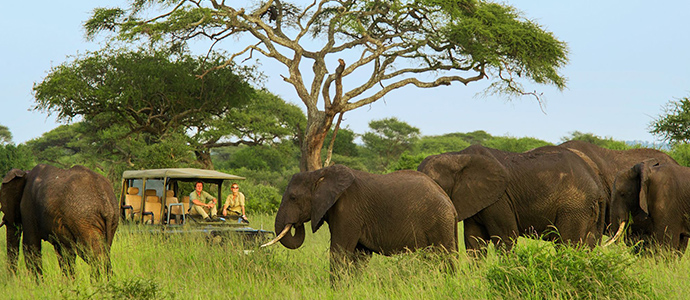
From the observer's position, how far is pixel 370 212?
26.4 feet

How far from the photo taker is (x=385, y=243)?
8.09m

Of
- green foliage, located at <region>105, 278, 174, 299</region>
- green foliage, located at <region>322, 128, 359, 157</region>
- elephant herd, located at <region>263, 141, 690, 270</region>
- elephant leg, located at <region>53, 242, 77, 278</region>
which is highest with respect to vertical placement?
green foliage, located at <region>322, 128, 359, 157</region>

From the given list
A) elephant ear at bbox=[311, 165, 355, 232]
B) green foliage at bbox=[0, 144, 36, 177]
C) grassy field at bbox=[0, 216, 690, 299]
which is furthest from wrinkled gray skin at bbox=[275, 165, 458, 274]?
green foliage at bbox=[0, 144, 36, 177]

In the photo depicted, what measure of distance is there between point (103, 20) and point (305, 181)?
79.6 feet

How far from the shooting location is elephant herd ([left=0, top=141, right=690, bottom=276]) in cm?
802

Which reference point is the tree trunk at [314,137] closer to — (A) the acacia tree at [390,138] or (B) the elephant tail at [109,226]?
(B) the elephant tail at [109,226]

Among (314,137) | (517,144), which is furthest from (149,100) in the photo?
(517,144)

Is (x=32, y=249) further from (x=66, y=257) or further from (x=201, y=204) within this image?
(x=201, y=204)

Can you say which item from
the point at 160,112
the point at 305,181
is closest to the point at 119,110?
the point at 160,112

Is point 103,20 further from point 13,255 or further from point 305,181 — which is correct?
point 305,181

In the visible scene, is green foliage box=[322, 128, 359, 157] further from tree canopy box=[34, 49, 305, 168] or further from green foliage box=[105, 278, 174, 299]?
green foliage box=[105, 278, 174, 299]

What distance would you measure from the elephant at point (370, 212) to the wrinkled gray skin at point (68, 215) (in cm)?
200

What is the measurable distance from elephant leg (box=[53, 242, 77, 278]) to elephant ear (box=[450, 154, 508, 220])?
4.61 metres

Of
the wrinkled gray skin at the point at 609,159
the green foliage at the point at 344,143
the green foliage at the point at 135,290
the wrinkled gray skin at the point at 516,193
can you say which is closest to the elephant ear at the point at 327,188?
the wrinkled gray skin at the point at 516,193
